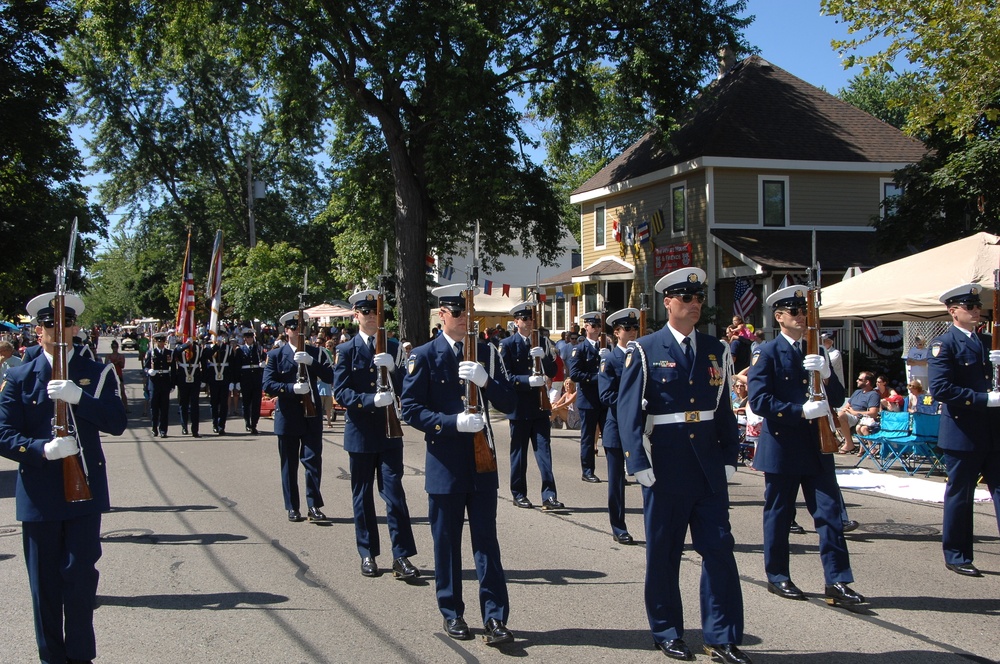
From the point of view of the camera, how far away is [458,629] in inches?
219

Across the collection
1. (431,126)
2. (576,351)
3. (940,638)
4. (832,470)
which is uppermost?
(431,126)

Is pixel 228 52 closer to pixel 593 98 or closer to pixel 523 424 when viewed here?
pixel 593 98

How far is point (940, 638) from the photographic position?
18.0 ft

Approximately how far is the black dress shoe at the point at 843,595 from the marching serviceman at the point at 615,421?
2.02m

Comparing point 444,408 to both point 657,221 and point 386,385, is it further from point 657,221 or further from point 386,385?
point 657,221

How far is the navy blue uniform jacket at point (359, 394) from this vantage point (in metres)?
7.32

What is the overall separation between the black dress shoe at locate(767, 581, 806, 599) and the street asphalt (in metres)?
0.09

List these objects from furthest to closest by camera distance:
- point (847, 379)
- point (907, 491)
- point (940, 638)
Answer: point (847, 379) < point (907, 491) < point (940, 638)

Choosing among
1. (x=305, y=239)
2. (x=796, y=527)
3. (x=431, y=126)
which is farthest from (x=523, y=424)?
(x=305, y=239)

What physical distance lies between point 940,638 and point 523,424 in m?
5.26

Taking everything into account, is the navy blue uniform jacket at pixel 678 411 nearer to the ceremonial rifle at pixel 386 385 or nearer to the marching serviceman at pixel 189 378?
the ceremonial rifle at pixel 386 385

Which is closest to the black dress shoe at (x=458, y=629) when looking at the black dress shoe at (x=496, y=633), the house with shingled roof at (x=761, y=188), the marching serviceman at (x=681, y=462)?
the black dress shoe at (x=496, y=633)

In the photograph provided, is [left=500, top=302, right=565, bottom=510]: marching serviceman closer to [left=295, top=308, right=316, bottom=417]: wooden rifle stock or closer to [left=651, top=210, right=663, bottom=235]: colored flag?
[left=295, top=308, right=316, bottom=417]: wooden rifle stock

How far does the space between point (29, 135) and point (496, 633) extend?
24.5m
